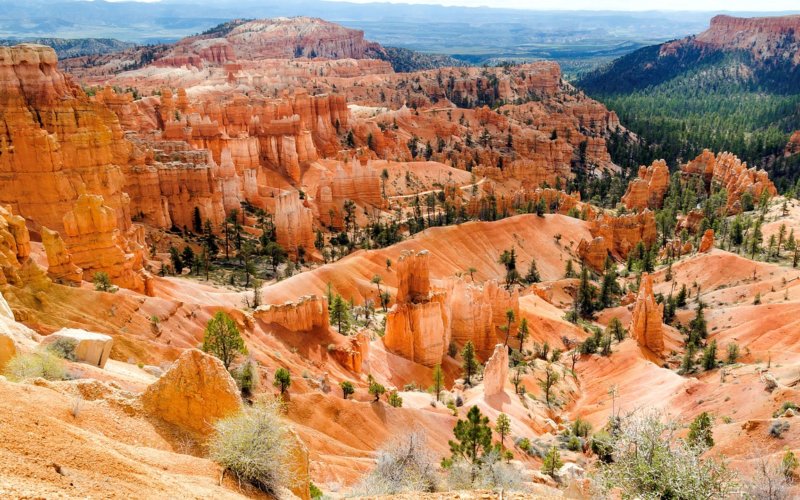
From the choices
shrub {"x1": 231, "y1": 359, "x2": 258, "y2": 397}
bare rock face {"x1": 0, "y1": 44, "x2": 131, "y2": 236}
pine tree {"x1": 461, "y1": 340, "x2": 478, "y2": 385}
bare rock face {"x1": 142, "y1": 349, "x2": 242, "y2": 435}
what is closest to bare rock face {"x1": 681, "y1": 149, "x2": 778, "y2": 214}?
pine tree {"x1": 461, "y1": 340, "x2": 478, "y2": 385}

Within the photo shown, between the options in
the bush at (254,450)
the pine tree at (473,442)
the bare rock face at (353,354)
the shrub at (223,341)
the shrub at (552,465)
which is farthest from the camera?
the bare rock face at (353,354)

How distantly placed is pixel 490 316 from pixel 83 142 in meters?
32.6

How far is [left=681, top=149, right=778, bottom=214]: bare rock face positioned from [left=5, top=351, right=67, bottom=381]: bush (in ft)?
301

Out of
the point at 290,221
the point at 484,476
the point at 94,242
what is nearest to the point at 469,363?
the point at 484,476

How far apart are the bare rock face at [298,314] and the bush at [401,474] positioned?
14.8 meters

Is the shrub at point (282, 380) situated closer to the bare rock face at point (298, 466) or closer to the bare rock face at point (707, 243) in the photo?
the bare rock face at point (298, 466)

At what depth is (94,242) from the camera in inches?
1337

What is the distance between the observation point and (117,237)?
120ft

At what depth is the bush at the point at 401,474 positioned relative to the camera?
19438mm

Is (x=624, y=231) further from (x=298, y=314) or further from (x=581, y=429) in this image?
(x=298, y=314)

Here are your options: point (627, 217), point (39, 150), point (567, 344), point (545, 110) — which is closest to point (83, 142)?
point (39, 150)

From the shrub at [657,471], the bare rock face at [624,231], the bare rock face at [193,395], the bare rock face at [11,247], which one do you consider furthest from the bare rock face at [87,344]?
the bare rock face at [624,231]

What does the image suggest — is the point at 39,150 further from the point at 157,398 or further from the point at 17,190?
the point at 157,398

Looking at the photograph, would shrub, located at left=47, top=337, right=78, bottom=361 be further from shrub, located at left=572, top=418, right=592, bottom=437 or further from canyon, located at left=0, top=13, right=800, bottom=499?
shrub, located at left=572, top=418, right=592, bottom=437
